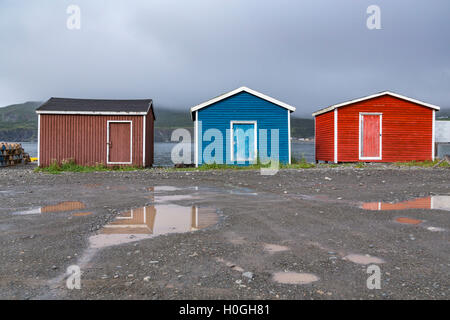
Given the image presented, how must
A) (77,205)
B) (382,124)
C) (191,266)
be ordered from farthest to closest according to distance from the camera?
(382,124) → (77,205) → (191,266)

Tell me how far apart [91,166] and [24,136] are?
208 m

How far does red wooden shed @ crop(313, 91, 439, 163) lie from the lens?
19438 mm

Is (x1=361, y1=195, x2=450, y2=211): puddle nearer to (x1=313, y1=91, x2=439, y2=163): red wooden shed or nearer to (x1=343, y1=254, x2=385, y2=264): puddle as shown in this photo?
(x1=343, y1=254, x2=385, y2=264): puddle

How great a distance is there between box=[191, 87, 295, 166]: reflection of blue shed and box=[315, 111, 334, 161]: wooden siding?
124 inches

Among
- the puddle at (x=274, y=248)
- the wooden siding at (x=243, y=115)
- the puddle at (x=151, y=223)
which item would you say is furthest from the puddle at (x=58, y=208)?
the wooden siding at (x=243, y=115)

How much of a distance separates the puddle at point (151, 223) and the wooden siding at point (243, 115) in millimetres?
11993

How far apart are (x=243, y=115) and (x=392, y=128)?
8.71 meters

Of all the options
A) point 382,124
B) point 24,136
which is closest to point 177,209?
point 382,124

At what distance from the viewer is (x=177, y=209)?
647cm

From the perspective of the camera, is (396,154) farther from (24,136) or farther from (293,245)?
(24,136)

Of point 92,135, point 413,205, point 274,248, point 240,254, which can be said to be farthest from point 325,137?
point 240,254

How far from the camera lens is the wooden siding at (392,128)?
63.8ft

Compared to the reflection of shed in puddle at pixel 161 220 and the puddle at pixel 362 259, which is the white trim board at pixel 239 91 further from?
the puddle at pixel 362 259

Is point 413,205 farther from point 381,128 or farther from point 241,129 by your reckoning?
point 381,128
